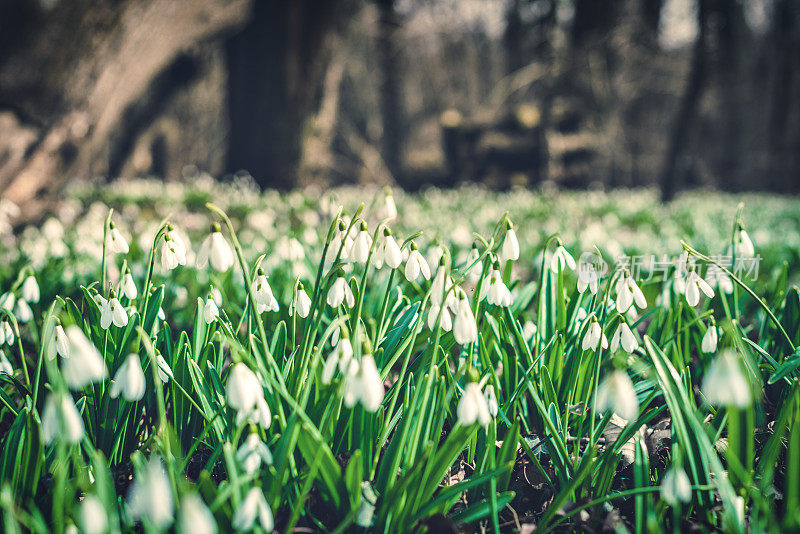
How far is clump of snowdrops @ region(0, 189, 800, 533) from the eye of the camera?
89cm

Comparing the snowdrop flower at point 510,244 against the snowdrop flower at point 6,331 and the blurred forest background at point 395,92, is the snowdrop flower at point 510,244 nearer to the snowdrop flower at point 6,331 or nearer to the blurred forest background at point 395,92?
the snowdrop flower at point 6,331

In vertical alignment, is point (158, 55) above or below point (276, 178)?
above

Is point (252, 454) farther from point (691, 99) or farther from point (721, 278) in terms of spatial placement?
point (691, 99)

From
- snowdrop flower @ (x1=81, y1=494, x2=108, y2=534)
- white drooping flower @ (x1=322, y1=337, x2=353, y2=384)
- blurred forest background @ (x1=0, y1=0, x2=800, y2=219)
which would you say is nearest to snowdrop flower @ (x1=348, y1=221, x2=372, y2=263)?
white drooping flower @ (x1=322, y1=337, x2=353, y2=384)

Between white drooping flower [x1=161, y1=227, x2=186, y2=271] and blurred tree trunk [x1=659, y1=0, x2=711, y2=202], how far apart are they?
858cm

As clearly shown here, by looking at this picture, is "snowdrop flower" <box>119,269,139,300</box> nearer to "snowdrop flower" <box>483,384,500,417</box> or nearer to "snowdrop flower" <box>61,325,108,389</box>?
"snowdrop flower" <box>61,325,108,389</box>

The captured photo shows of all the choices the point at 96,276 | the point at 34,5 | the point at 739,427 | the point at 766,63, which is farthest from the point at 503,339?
the point at 766,63

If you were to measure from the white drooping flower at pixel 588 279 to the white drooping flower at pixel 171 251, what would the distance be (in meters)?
1.05

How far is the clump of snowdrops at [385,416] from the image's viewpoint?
0.89m

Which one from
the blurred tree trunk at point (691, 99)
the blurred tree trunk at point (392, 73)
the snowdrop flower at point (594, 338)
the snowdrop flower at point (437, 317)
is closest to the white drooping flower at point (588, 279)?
the snowdrop flower at point (594, 338)

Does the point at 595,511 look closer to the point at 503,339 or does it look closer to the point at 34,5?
the point at 503,339

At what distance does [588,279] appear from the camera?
1503mm

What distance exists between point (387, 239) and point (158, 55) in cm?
536

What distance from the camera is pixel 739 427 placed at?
0.99m
